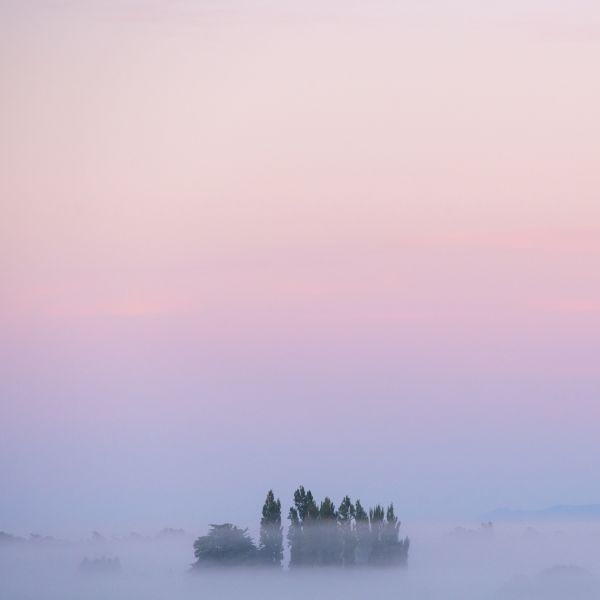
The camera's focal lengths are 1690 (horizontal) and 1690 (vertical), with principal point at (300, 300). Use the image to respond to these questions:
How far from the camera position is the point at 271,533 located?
339 ft

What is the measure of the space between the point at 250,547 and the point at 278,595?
8562 millimetres

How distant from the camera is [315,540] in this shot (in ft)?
335

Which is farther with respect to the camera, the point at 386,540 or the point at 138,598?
the point at 386,540

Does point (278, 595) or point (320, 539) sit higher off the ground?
point (320, 539)

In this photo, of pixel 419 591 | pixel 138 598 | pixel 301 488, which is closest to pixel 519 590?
pixel 419 591

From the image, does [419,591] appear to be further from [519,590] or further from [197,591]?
[197,591]

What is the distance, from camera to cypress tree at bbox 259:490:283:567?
101062 mm

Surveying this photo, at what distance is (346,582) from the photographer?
101 m

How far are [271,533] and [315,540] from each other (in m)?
2.85

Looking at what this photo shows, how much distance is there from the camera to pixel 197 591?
316ft

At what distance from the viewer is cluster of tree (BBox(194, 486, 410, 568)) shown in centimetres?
10119

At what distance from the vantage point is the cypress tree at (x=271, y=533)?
10106cm

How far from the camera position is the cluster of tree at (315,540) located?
10119 centimetres

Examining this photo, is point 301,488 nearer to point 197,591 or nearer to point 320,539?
point 320,539
